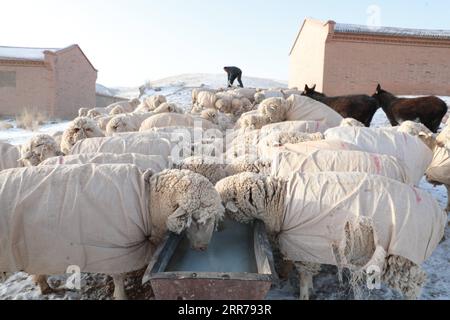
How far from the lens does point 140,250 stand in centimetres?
285

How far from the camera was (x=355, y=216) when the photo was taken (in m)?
2.71

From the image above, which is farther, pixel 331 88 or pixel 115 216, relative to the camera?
pixel 331 88

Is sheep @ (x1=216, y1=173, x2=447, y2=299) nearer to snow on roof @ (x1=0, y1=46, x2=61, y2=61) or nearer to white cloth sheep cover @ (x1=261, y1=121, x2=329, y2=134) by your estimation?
white cloth sheep cover @ (x1=261, y1=121, x2=329, y2=134)

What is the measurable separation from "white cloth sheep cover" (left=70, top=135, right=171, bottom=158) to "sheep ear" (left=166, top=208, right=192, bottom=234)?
6.22ft

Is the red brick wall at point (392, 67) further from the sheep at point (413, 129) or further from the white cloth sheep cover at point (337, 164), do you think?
the white cloth sheep cover at point (337, 164)

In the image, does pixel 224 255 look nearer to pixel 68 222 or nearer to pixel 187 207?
pixel 187 207

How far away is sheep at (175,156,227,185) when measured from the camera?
3930 mm

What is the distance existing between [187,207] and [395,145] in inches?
121

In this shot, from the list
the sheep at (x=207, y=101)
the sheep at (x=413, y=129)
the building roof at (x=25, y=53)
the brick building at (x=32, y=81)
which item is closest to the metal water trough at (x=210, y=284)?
the sheep at (x=413, y=129)

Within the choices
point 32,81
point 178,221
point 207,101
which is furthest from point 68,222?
point 32,81

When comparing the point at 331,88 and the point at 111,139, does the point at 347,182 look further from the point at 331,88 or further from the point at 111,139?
Answer: the point at 331,88

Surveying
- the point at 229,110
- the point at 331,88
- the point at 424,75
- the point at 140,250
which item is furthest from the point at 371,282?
the point at 424,75

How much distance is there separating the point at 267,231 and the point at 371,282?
2.91 ft

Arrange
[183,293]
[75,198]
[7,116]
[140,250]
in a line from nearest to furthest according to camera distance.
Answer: [183,293]
[75,198]
[140,250]
[7,116]
